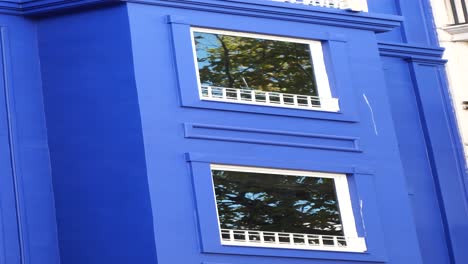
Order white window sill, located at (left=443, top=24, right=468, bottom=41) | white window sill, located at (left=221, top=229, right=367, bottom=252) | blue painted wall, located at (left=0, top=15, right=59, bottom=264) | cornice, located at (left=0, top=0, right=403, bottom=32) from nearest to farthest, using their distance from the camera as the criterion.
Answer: blue painted wall, located at (left=0, top=15, right=59, bottom=264) < white window sill, located at (left=221, top=229, right=367, bottom=252) < cornice, located at (left=0, top=0, right=403, bottom=32) < white window sill, located at (left=443, top=24, right=468, bottom=41)

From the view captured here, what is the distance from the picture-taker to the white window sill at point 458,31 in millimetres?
25516

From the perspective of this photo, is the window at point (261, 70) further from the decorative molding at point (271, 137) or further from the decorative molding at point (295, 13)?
the decorative molding at point (271, 137)

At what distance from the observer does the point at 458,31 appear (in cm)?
2558

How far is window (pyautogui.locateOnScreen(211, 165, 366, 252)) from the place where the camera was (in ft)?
69.3

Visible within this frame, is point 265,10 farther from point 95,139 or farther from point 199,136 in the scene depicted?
point 95,139

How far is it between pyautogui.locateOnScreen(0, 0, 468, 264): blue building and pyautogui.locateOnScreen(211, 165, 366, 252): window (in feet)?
0.07

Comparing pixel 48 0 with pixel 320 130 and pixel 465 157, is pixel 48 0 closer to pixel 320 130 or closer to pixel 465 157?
pixel 320 130

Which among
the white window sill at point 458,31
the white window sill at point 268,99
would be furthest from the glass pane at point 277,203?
the white window sill at point 458,31

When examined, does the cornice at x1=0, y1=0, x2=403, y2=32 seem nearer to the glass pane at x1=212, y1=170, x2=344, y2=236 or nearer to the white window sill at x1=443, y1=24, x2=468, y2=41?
the white window sill at x1=443, y1=24, x2=468, y2=41

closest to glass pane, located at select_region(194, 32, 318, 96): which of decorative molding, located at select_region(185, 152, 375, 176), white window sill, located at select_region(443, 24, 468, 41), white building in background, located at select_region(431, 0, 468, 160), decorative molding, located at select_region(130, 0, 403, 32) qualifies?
decorative molding, located at select_region(130, 0, 403, 32)

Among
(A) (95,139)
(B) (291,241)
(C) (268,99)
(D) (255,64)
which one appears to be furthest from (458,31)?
(A) (95,139)

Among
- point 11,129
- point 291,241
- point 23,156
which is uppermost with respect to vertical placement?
point 11,129

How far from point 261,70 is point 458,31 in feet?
Result: 14.9

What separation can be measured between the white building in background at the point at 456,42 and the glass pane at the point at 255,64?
3578 mm
